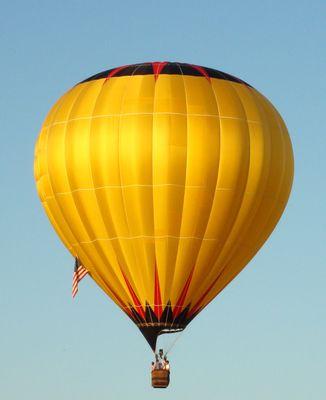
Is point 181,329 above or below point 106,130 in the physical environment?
below

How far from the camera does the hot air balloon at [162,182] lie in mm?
90938

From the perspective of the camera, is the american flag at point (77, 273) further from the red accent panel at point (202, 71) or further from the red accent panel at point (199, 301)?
the red accent panel at point (202, 71)

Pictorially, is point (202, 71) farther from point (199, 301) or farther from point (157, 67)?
point (199, 301)

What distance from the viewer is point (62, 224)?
9288 centimetres

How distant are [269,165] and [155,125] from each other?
12.5 ft

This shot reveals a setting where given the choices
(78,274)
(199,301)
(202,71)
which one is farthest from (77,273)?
(202,71)

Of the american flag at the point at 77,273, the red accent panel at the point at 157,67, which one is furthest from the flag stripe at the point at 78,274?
the red accent panel at the point at 157,67

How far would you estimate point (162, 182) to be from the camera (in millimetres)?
90812

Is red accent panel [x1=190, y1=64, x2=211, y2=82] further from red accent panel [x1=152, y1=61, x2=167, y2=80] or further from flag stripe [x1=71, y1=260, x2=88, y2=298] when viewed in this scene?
flag stripe [x1=71, y1=260, x2=88, y2=298]

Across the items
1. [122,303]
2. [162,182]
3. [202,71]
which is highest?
[202,71]

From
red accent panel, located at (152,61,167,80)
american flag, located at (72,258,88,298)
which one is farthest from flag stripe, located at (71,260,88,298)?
red accent panel, located at (152,61,167,80)

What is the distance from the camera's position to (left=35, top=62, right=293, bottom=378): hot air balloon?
90.9 meters

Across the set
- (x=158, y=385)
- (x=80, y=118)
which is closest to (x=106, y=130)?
(x=80, y=118)

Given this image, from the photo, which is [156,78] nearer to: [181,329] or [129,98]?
[129,98]
